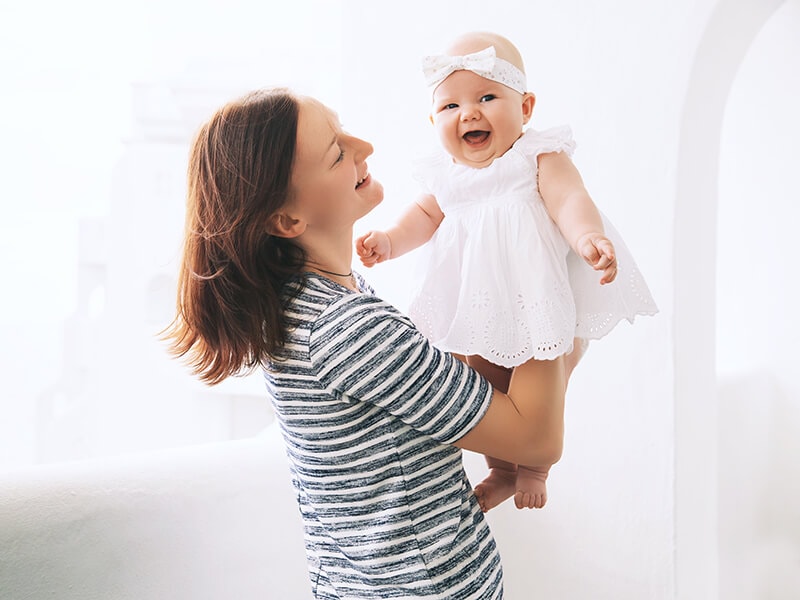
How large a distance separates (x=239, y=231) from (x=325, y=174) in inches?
5.7

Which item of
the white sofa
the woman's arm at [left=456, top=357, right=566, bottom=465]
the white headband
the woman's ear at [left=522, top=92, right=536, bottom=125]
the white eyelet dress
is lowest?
the white sofa

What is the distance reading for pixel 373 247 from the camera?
1282 millimetres

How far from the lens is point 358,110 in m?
2.54

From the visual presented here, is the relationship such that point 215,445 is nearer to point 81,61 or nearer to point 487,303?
point 487,303

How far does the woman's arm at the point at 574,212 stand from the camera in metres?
1.03

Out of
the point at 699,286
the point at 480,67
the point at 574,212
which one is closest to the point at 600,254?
the point at 574,212

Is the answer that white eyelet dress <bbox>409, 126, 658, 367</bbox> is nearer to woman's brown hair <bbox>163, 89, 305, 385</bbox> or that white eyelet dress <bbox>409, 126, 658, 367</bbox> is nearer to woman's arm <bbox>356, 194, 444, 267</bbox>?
woman's arm <bbox>356, 194, 444, 267</bbox>

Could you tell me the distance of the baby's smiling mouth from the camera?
122 centimetres

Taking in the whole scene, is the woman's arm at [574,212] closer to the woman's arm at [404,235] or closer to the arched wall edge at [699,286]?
the woman's arm at [404,235]

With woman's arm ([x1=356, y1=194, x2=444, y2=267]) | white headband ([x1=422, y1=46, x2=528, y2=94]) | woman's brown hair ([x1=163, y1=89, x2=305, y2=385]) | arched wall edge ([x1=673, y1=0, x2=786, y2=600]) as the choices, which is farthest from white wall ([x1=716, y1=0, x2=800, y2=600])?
woman's brown hair ([x1=163, y1=89, x2=305, y2=385])

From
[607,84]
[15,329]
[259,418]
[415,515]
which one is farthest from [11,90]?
[415,515]

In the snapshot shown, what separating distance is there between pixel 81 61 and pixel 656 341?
37.1 ft

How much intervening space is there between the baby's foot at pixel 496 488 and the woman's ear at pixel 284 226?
476 millimetres

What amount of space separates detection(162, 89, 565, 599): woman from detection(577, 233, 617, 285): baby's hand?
0.58 ft
